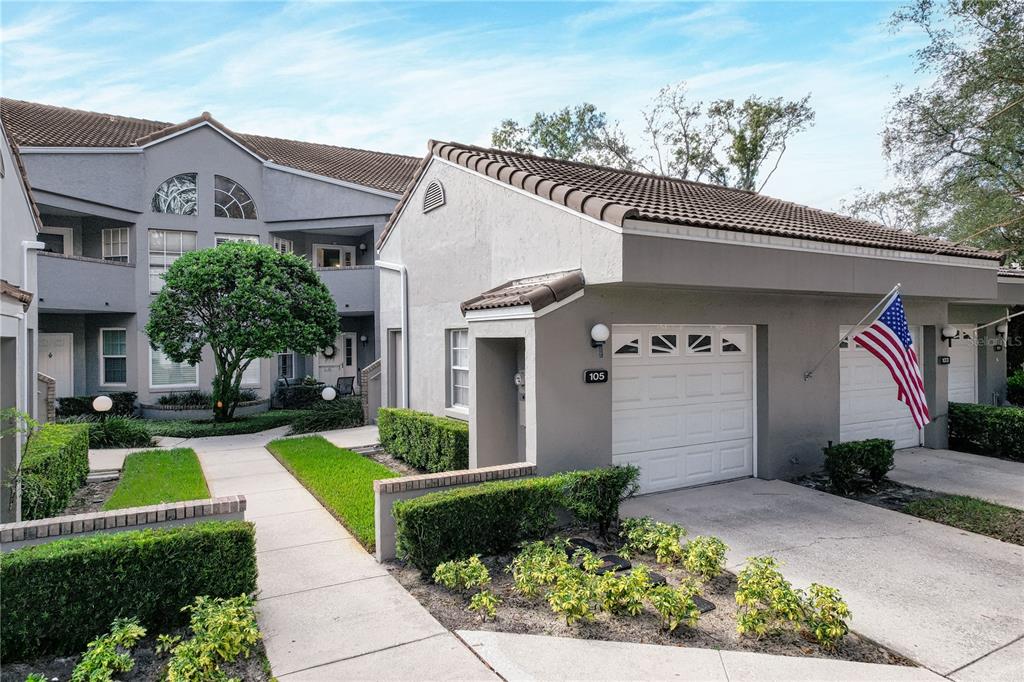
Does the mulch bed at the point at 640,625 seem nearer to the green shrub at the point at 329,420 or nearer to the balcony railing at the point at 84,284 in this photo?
the green shrub at the point at 329,420

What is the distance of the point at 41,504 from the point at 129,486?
2202 mm

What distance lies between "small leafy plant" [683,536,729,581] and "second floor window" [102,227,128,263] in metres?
19.8

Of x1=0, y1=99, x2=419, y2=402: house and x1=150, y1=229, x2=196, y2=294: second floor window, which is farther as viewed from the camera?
x1=150, y1=229, x2=196, y2=294: second floor window

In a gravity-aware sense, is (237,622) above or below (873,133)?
below

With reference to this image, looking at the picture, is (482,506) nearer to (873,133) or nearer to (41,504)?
(41,504)

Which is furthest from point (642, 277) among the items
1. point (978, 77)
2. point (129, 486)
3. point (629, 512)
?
point (978, 77)

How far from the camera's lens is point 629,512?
770cm

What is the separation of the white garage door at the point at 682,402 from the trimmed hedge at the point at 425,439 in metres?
2.65

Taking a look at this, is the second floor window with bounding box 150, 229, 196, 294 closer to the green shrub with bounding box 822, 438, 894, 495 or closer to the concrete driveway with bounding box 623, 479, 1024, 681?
the concrete driveway with bounding box 623, 479, 1024, 681

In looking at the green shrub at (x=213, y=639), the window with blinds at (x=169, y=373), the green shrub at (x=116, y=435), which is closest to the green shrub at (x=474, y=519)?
the green shrub at (x=213, y=639)

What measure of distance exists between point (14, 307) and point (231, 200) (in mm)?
14148

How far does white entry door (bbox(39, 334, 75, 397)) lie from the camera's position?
1802 centimetres

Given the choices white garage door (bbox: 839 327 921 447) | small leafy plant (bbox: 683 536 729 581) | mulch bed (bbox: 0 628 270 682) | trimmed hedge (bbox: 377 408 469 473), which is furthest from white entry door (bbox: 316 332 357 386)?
small leafy plant (bbox: 683 536 729 581)

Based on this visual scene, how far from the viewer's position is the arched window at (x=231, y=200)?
761 inches
